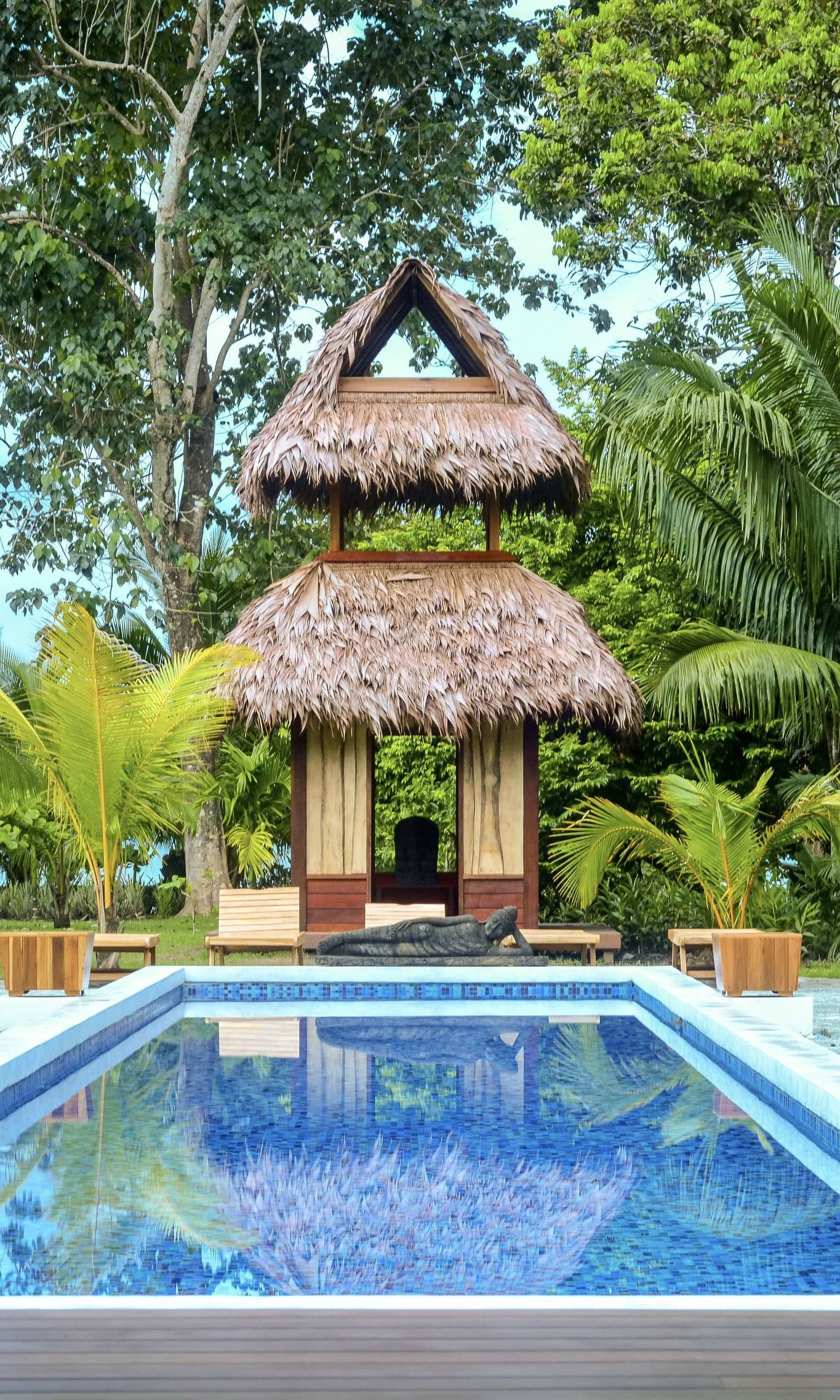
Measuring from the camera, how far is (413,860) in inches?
470

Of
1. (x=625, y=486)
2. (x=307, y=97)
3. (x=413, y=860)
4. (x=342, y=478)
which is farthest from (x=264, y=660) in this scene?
(x=307, y=97)

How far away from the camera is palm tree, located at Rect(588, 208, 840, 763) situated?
10.6 metres

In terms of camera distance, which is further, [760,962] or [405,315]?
[405,315]

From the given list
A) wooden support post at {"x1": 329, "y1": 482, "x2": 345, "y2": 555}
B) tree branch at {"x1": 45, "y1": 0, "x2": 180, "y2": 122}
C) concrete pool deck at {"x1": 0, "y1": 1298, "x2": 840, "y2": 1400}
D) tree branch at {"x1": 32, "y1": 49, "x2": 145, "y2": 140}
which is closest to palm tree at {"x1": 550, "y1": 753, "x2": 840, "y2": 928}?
wooden support post at {"x1": 329, "y1": 482, "x2": 345, "y2": 555}

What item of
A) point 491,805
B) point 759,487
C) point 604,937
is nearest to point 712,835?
point 604,937

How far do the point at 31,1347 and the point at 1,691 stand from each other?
6.60 meters

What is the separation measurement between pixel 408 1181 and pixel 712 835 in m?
4.72

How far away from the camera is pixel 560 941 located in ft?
31.9

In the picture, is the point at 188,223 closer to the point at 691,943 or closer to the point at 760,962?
the point at 691,943

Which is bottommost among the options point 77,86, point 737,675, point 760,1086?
point 760,1086

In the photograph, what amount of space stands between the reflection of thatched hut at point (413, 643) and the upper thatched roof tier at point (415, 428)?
0.02 meters

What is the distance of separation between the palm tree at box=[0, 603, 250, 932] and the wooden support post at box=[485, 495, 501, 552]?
2.65 m

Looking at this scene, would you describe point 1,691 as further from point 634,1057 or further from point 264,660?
point 634,1057

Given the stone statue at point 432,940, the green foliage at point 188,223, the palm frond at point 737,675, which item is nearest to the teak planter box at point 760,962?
the stone statue at point 432,940
